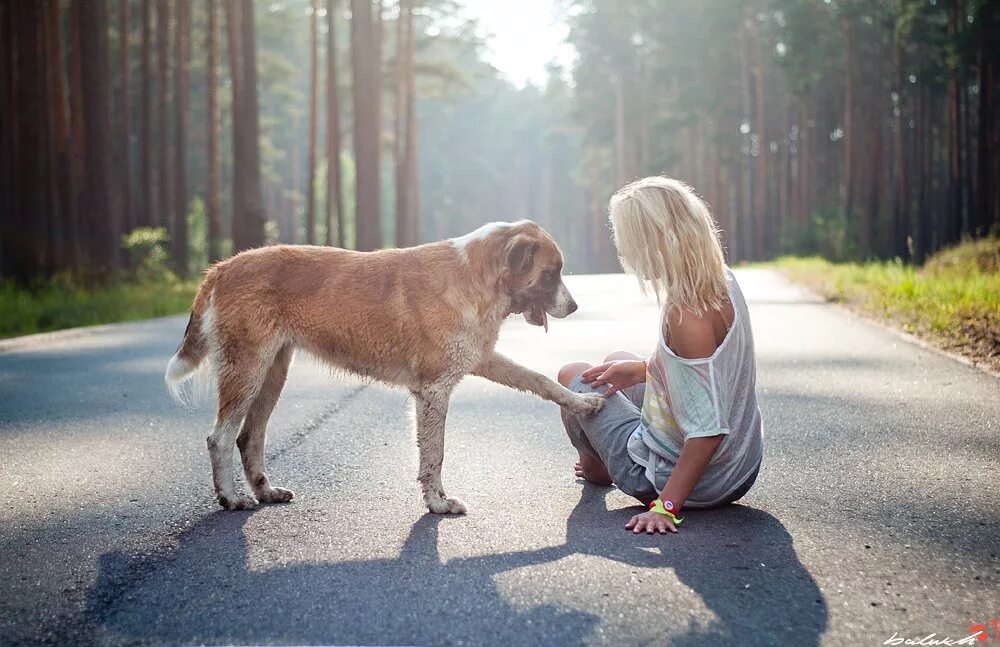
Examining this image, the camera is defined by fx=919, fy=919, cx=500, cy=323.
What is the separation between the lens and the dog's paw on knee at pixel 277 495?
508 centimetres

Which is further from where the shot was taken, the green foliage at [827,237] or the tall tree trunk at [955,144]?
the tall tree trunk at [955,144]

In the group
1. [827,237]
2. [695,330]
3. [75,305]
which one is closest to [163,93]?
[75,305]

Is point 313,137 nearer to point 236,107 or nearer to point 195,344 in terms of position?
point 236,107

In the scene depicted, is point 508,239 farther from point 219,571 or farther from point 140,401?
point 140,401

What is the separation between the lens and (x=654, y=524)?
168 inches

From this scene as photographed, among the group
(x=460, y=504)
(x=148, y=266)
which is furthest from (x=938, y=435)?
(x=148, y=266)

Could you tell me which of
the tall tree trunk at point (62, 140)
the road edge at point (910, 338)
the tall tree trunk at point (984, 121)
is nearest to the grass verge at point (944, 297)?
the road edge at point (910, 338)

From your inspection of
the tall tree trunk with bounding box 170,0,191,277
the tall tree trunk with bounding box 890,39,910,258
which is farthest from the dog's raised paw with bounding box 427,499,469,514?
the tall tree trunk with bounding box 890,39,910,258

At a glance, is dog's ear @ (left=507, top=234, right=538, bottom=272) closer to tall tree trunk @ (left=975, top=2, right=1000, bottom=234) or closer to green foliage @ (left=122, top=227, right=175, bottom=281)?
green foliage @ (left=122, top=227, right=175, bottom=281)

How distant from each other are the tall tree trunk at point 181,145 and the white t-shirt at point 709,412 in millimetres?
25204

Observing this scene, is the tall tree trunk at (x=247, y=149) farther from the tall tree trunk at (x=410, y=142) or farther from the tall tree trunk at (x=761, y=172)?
the tall tree trunk at (x=761, y=172)

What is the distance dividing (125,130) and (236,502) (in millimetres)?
32054

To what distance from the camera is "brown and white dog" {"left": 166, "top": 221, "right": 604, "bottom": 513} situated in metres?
4.93

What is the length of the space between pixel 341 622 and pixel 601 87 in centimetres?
6305
